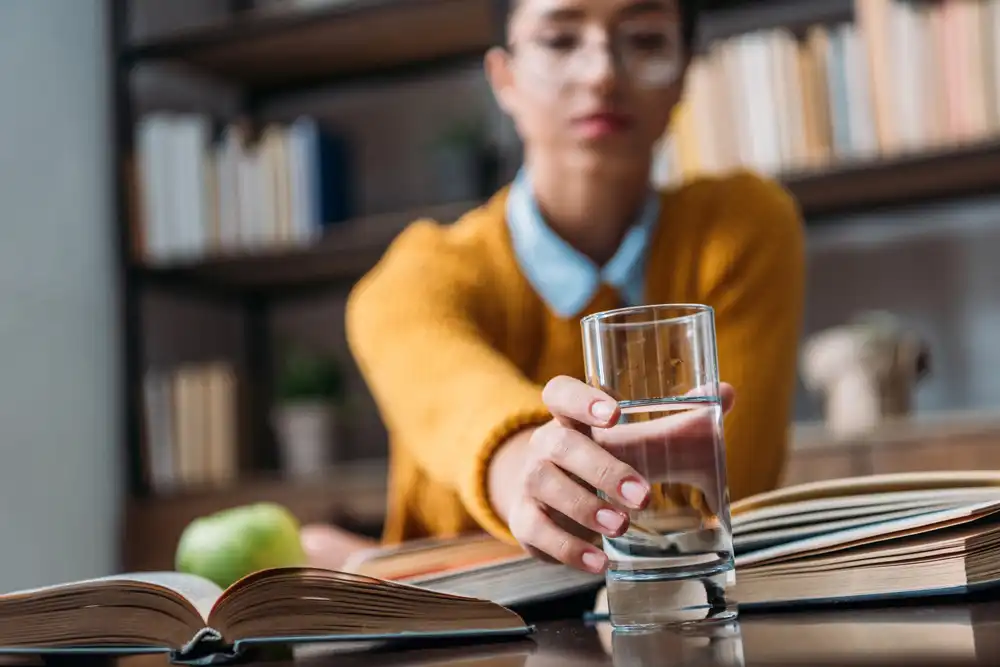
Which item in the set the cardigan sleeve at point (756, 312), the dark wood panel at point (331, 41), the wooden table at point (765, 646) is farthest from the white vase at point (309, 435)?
the wooden table at point (765, 646)

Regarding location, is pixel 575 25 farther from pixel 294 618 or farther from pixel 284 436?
pixel 284 436

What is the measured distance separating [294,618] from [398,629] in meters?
0.05

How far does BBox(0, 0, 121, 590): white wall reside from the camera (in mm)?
2182

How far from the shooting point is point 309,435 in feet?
7.68

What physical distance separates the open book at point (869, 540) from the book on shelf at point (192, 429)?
1.92m

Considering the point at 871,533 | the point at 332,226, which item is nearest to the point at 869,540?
the point at 871,533

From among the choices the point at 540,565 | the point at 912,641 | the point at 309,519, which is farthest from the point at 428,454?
the point at 309,519

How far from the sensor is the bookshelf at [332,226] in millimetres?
2117

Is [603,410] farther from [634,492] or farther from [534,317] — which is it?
[534,317]

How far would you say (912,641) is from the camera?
408mm

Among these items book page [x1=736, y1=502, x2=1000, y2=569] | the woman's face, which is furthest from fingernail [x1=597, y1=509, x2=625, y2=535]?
the woman's face

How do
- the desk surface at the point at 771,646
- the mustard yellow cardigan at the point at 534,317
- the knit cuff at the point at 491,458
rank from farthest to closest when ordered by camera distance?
the mustard yellow cardigan at the point at 534,317
the knit cuff at the point at 491,458
the desk surface at the point at 771,646

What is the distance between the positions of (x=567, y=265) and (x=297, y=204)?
1.40m

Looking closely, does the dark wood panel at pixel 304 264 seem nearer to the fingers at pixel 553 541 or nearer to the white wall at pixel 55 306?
the white wall at pixel 55 306
